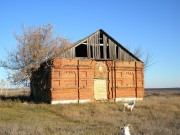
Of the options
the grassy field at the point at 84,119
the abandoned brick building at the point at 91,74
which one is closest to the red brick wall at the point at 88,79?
the abandoned brick building at the point at 91,74

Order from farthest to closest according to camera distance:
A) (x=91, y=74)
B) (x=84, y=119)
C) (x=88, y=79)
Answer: (x=91, y=74)
(x=88, y=79)
(x=84, y=119)

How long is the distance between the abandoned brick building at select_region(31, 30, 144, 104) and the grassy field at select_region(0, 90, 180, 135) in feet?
6.34

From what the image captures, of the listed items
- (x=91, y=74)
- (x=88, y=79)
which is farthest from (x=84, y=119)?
(x=91, y=74)

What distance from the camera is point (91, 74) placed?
2812 centimetres

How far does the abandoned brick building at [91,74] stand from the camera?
26.5 m

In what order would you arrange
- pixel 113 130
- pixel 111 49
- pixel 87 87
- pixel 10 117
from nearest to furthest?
pixel 113 130
pixel 10 117
pixel 87 87
pixel 111 49

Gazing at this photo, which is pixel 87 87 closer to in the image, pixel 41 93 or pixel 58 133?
pixel 41 93

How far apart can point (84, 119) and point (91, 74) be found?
10459 mm

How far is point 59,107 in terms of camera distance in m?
24.1

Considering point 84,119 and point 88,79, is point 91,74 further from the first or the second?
point 84,119

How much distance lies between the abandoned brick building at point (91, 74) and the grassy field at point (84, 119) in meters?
1.93

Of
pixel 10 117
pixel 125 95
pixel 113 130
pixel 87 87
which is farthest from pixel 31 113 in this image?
→ pixel 125 95

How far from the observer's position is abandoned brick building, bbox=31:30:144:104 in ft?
86.9

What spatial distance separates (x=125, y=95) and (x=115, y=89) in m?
1.33
